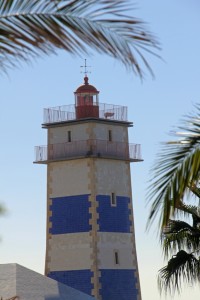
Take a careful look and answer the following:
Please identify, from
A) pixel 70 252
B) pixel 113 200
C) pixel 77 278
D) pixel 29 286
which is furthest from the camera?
pixel 113 200

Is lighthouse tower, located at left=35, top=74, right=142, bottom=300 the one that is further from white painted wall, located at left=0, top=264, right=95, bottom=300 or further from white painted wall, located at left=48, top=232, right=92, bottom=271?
white painted wall, located at left=0, top=264, right=95, bottom=300

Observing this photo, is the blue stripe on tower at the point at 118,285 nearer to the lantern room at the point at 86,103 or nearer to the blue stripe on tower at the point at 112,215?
the blue stripe on tower at the point at 112,215

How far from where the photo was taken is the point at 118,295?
1969 inches

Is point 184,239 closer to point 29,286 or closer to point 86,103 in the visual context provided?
point 29,286

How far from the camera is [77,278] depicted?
49969 millimetres

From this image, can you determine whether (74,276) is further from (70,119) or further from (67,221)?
(70,119)

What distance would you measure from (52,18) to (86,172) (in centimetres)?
4334

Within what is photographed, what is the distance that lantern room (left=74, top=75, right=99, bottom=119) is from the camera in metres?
53.2

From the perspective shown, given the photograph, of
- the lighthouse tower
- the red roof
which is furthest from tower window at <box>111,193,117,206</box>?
the red roof

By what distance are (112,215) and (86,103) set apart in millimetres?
6282

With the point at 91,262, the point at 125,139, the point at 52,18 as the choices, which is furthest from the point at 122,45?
the point at 125,139

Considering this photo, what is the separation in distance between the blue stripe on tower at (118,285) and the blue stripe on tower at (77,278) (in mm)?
624

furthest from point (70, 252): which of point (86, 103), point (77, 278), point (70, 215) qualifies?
point (86, 103)

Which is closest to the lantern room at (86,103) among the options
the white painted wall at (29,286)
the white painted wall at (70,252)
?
the white painted wall at (70,252)
